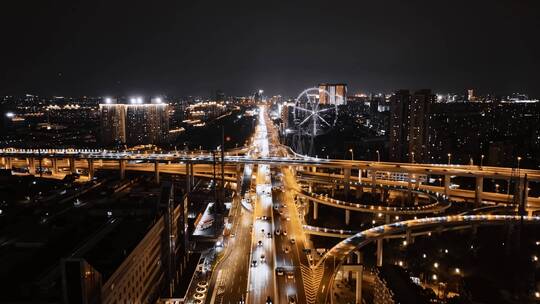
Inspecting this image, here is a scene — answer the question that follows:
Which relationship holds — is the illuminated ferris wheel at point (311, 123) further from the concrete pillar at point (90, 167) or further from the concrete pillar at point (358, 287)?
the concrete pillar at point (358, 287)

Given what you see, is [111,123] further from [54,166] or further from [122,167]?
[122,167]

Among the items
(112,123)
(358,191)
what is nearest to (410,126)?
(358,191)

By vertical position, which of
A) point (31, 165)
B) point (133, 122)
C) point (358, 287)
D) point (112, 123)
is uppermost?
point (133, 122)

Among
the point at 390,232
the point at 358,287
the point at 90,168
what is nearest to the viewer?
the point at 358,287

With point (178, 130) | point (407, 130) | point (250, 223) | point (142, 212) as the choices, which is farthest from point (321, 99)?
point (142, 212)

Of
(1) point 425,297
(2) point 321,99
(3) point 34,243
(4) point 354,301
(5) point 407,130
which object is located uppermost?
(2) point 321,99

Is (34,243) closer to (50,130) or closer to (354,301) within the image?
(354,301)
